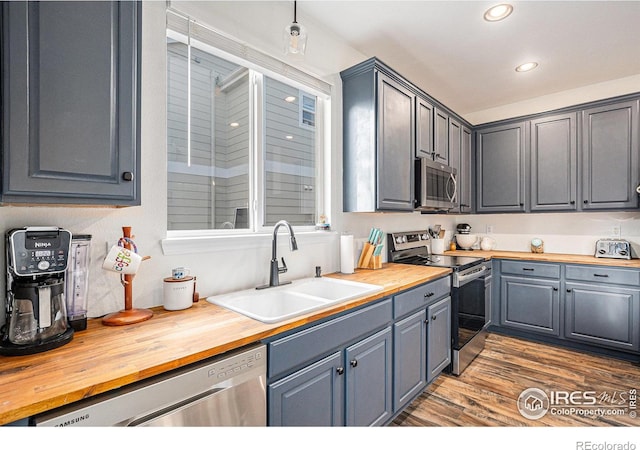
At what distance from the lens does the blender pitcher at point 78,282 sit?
1.14 meters

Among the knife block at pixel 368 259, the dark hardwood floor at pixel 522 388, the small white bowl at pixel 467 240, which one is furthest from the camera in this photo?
the small white bowl at pixel 467 240

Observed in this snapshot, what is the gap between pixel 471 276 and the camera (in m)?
2.79

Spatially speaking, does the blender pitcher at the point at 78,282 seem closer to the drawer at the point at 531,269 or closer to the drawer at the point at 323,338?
the drawer at the point at 323,338

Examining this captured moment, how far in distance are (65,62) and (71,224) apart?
0.60 m

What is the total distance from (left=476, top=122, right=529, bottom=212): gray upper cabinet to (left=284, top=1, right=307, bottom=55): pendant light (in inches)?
118

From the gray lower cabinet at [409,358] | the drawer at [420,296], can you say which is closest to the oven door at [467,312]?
the drawer at [420,296]

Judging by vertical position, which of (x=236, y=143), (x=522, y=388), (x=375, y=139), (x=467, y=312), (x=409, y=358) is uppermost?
(x=375, y=139)

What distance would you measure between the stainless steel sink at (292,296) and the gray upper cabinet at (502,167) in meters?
2.64

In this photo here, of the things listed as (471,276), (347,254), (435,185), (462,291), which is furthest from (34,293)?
(471,276)

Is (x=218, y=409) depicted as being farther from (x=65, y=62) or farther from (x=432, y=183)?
(x=432, y=183)

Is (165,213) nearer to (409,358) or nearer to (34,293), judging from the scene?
(34,293)

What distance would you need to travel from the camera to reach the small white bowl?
394 centimetres

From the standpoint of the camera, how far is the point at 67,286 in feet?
3.75

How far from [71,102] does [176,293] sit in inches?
32.4
